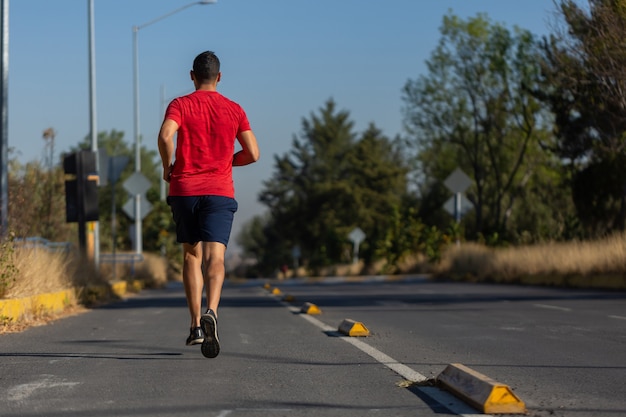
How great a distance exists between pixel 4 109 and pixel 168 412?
1191 cm

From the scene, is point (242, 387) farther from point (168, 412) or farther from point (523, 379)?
point (523, 379)

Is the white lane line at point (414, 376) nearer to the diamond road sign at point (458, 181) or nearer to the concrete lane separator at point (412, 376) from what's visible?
the concrete lane separator at point (412, 376)

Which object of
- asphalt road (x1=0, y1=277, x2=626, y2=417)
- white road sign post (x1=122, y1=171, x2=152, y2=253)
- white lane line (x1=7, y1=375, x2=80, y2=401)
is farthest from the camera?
white road sign post (x1=122, y1=171, x2=152, y2=253)

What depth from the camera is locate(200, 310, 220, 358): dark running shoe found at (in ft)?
24.1

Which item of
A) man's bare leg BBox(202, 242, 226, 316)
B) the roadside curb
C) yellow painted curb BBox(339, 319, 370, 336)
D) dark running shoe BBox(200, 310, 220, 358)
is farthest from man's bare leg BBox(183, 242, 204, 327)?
the roadside curb

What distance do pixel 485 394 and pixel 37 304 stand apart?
363 inches

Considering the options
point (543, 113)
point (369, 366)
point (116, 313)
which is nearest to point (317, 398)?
point (369, 366)

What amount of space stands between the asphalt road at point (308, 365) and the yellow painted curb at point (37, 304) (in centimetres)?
49

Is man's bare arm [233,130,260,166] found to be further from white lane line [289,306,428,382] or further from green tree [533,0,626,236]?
green tree [533,0,626,236]

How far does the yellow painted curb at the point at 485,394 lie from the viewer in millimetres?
5418

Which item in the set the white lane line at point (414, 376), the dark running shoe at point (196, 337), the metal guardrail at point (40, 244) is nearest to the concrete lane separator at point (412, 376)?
the white lane line at point (414, 376)

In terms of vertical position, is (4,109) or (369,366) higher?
(4,109)

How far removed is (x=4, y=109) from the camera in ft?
53.9

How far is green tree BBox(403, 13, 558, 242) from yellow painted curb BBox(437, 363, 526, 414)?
140ft
